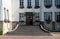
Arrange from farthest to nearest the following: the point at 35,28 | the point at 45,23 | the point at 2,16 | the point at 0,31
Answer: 1. the point at 45,23
2. the point at 35,28
3. the point at 2,16
4. the point at 0,31

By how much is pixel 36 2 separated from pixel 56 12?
4478 millimetres

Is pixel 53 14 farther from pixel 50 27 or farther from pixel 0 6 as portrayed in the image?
pixel 0 6

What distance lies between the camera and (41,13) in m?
44.4

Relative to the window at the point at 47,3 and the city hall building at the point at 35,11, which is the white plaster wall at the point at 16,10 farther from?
the window at the point at 47,3

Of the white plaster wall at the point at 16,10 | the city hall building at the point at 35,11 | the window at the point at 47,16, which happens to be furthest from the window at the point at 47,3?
the white plaster wall at the point at 16,10

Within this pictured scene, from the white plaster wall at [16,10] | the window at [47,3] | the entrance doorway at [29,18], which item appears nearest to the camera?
the white plaster wall at [16,10]

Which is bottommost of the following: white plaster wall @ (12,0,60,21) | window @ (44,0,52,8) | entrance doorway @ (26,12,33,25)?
entrance doorway @ (26,12,33,25)

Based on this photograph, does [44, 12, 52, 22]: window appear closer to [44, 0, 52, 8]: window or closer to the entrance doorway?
[44, 0, 52, 8]: window

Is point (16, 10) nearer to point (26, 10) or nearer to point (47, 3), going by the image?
point (26, 10)

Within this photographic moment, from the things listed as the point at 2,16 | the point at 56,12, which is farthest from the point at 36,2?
the point at 2,16

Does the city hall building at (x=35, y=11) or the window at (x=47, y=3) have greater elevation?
the window at (x=47, y=3)

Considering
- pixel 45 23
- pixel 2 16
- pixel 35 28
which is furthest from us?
pixel 45 23

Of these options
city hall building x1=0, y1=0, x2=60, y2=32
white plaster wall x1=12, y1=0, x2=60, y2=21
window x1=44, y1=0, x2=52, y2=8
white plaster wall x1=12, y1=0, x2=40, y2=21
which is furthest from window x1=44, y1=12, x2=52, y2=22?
white plaster wall x1=12, y1=0, x2=40, y2=21

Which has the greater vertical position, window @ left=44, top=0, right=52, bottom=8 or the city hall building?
window @ left=44, top=0, right=52, bottom=8
